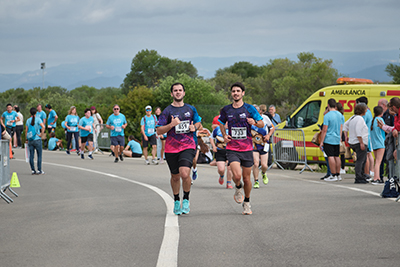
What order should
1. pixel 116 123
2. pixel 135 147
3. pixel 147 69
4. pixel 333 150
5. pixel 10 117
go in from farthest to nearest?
1. pixel 147 69
2. pixel 10 117
3. pixel 135 147
4. pixel 116 123
5. pixel 333 150

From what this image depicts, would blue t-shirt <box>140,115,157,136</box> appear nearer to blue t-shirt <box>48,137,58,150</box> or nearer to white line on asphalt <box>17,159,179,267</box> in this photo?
white line on asphalt <box>17,159,179,267</box>

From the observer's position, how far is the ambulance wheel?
671 inches

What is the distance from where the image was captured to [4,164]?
10.4m

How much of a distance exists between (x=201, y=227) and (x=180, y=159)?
1.34m

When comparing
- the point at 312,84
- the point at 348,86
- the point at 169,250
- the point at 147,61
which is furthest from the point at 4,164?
the point at 147,61

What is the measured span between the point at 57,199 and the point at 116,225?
11.1 ft

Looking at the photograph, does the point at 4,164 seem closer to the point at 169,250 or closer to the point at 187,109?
the point at 187,109

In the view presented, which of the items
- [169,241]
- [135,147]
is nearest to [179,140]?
[169,241]

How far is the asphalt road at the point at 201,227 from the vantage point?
5.37 meters

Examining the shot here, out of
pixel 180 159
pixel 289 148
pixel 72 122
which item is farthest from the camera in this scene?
pixel 72 122

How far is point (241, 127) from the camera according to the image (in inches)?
327

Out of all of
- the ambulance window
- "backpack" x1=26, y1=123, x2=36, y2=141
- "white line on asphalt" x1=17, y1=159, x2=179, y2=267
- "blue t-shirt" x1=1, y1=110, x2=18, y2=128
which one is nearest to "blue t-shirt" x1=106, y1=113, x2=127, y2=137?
"backpack" x1=26, y1=123, x2=36, y2=141

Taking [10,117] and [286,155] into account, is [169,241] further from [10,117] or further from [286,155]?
[10,117]

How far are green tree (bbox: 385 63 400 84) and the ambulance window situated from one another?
40.5m
